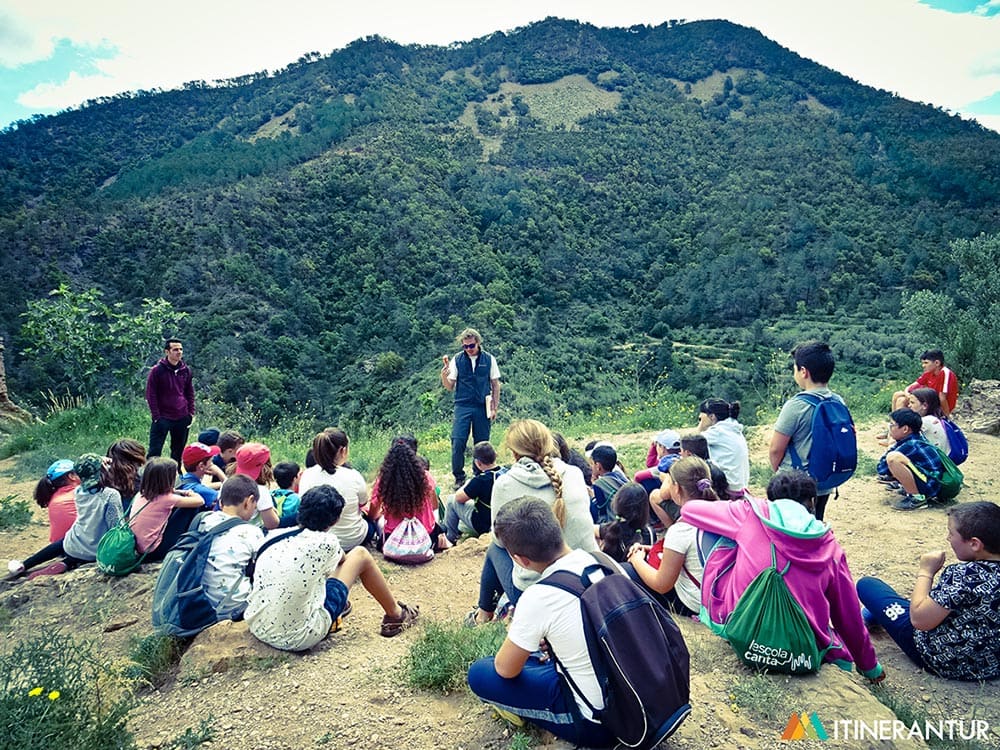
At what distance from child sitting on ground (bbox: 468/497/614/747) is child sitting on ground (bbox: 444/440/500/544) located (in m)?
2.04

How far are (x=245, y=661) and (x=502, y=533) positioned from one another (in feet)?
5.70

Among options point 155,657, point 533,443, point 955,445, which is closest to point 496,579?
point 533,443

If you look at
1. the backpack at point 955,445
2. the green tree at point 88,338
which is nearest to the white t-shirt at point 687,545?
the backpack at point 955,445

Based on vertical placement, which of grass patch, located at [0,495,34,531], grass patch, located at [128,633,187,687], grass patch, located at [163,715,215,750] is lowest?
grass patch, located at [0,495,34,531]

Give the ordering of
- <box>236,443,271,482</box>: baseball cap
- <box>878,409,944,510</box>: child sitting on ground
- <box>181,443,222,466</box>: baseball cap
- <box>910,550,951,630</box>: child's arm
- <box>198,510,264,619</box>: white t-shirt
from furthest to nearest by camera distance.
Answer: <box>878,409,944,510</box>: child sitting on ground, <box>236,443,271,482</box>: baseball cap, <box>181,443,222,466</box>: baseball cap, <box>198,510,264,619</box>: white t-shirt, <box>910,550,951,630</box>: child's arm

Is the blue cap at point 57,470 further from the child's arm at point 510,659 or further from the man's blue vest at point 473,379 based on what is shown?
the child's arm at point 510,659

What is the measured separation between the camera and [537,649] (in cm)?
200

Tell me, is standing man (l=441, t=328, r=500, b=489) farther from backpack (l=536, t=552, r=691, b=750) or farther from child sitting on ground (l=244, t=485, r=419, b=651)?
backpack (l=536, t=552, r=691, b=750)

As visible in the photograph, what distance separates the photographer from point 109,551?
12.8 feet

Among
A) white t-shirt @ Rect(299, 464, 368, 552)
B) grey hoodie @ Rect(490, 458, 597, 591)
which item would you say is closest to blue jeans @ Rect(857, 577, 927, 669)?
grey hoodie @ Rect(490, 458, 597, 591)

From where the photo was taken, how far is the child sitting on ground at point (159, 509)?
3828mm

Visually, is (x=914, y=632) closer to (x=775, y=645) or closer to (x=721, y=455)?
(x=775, y=645)

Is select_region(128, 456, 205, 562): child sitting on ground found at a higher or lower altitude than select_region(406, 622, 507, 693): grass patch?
higher

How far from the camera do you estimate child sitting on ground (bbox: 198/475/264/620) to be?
329 cm
